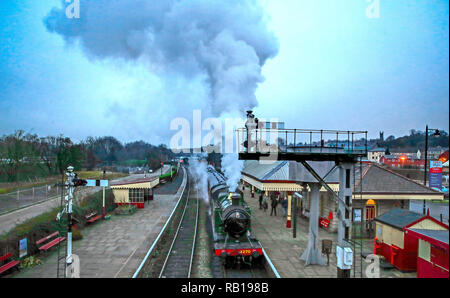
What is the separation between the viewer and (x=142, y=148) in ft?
262

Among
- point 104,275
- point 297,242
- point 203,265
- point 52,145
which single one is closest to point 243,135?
point 203,265

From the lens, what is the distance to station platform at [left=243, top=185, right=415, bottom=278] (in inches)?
382

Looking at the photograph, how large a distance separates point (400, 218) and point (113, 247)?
12213mm

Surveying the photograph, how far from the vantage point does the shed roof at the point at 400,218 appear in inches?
381

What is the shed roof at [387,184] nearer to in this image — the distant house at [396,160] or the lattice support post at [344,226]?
the distant house at [396,160]

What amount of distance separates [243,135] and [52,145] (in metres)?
21.3

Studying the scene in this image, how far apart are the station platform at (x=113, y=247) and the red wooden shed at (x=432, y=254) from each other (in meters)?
9.44

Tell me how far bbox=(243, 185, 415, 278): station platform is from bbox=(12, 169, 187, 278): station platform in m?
5.66

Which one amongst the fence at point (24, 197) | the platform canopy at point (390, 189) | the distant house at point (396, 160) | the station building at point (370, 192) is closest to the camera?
the platform canopy at point (390, 189)

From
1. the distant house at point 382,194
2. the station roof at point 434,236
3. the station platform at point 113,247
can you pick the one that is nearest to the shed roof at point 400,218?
the station roof at point 434,236

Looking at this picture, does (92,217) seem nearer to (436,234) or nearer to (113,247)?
(113,247)

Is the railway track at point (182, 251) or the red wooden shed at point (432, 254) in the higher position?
the red wooden shed at point (432, 254)

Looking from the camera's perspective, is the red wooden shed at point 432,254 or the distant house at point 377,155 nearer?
the red wooden shed at point 432,254

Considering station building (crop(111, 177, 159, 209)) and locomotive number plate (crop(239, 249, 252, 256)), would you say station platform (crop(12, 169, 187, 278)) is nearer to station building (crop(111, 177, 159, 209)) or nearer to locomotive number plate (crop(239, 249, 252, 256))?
station building (crop(111, 177, 159, 209))
